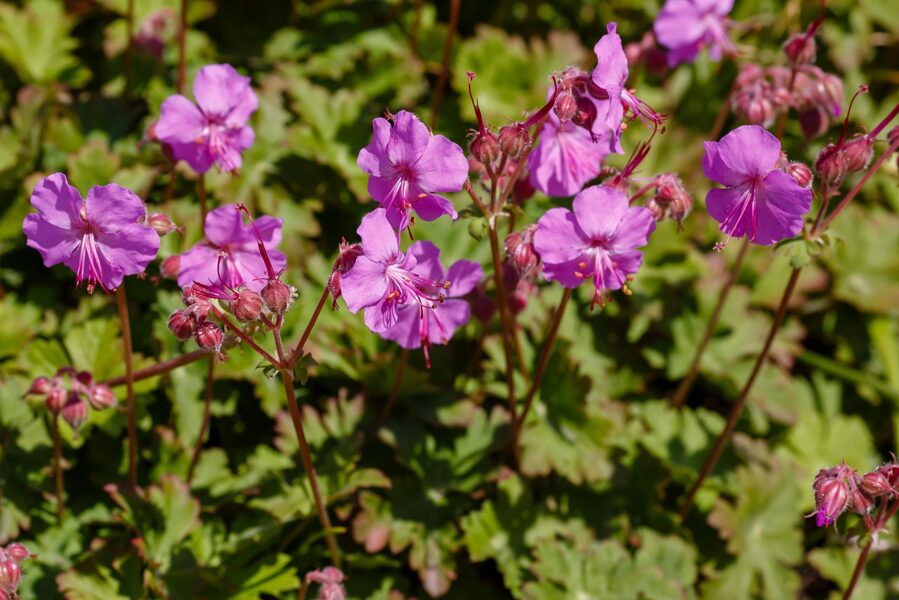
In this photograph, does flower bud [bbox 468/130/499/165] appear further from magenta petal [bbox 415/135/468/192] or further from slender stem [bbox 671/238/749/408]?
slender stem [bbox 671/238/749/408]

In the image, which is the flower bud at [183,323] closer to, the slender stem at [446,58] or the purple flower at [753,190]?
the purple flower at [753,190]

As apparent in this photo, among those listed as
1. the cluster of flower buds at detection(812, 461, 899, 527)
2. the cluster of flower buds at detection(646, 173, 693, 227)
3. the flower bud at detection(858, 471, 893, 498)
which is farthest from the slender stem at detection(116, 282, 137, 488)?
the flower bud at detection(858, 471, 893, 498)

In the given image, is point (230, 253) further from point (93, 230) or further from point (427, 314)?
point (427, 314)

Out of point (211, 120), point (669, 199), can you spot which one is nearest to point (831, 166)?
point (669, 199)

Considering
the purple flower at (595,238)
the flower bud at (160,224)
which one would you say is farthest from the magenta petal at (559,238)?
the flower bud at (160,224)

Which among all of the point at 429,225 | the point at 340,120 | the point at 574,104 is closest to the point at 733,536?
the point at 429,225

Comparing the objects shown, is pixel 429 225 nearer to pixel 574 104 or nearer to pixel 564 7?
pixel 574 104
